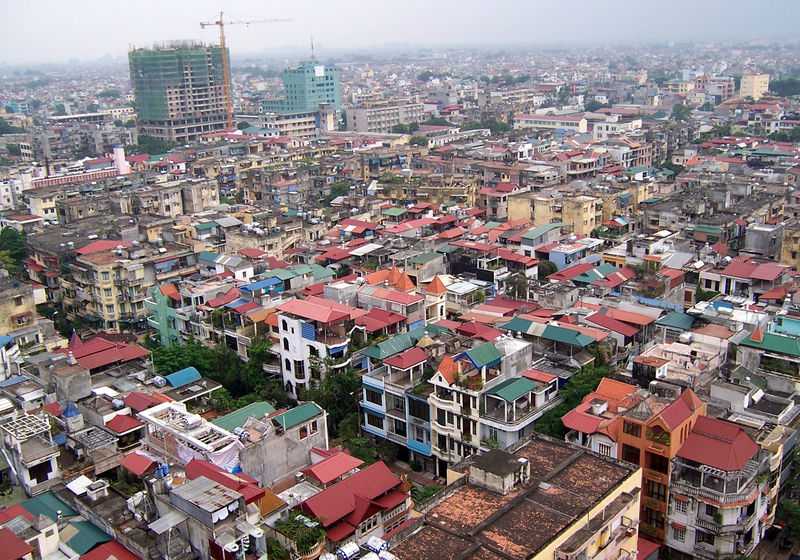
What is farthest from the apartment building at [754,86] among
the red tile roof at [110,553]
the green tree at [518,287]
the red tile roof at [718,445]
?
the red tile roof at [110,553]

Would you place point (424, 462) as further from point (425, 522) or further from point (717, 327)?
point (717, 327)

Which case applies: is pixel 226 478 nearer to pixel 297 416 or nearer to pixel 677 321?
pixel 297 416

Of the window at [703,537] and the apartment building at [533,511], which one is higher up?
the apartment building at [533,511]

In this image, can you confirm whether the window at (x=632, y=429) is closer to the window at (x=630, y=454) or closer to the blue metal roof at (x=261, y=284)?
the window at (x=630, y=454)

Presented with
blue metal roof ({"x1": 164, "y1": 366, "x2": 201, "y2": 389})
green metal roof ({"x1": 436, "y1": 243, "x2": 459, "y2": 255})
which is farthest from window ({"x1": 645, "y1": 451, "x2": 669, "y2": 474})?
green metal roof ({"x1": 436, "y1": 243, "x2": 459, "y2": 255})

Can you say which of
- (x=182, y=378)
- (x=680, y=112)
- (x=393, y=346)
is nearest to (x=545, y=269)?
(x=393, y=346)

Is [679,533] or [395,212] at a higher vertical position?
[395,212]

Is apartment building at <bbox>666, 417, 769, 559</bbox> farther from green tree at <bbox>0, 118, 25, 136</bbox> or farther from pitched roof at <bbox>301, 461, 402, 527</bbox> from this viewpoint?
green tree at <bbox>0, 118, 25, 136</bbox>

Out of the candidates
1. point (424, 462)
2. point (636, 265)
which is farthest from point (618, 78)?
point (424, 462)
